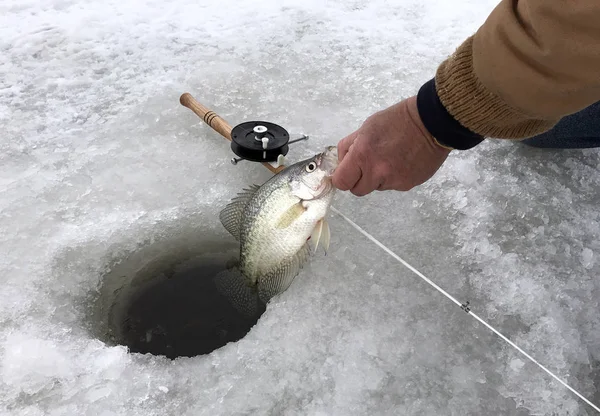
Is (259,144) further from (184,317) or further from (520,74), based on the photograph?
(520,74)

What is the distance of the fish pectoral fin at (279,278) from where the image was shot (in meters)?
1.96

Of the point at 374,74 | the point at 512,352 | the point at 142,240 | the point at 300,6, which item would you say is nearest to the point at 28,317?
the point at 142,240

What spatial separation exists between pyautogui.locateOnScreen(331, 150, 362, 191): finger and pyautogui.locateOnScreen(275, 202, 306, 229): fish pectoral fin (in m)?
0.19

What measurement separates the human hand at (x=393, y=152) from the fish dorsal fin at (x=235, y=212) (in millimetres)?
466

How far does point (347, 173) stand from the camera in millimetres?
1777

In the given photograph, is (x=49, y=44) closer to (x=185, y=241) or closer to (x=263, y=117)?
(x=263, y=117)

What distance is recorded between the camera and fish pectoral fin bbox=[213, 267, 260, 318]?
208 centimetres

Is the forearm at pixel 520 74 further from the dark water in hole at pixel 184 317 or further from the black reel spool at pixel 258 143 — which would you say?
the dark water in hole at pixel 184 317

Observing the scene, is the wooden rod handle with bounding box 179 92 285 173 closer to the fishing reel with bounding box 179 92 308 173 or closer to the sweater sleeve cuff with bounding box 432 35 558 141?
the fishing reel with bounding box 179 92 308 173

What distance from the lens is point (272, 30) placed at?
363cm

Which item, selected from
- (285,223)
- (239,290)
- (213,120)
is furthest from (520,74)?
(213,120)

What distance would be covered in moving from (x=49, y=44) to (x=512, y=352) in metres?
3.33

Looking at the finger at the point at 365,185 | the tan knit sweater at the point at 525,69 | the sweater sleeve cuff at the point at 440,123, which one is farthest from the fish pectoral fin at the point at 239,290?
the tan knit sweater at the point at 525,69

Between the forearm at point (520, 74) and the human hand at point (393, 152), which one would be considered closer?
the forearm at point (520, 74)
